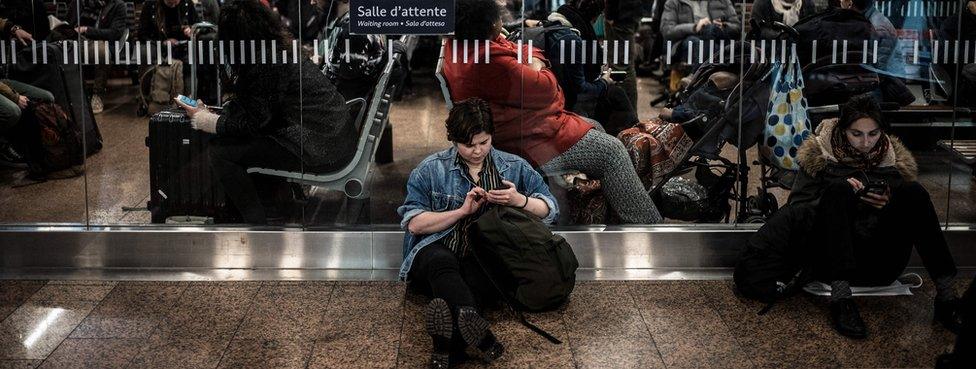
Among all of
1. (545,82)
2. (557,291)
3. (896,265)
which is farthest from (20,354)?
(896,265)

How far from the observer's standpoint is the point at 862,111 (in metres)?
5.66

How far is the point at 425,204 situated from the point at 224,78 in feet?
4.15

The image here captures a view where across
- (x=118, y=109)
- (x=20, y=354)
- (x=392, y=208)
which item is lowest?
(x=20, y=354)

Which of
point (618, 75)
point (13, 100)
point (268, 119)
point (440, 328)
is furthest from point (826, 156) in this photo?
point (13, 100)

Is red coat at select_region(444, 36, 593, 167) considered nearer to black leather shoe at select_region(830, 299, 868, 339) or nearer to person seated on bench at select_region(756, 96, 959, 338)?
person seated on bench at select_region(756, 96, 959, 338)

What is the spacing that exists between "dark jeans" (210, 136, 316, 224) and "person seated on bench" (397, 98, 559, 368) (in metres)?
0.89

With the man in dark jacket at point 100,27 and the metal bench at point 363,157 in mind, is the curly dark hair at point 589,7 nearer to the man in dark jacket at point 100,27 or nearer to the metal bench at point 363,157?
the metal bench at point 363,157

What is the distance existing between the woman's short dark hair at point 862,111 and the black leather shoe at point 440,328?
2.17 m

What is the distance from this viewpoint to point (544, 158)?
6234 millimetres

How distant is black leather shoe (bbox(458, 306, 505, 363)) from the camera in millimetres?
4973

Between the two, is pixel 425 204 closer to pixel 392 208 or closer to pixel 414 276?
pixel 414 276

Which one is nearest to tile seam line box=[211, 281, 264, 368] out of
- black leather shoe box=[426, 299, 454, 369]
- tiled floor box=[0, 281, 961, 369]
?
tiled floor box=[0, 281, 961, 369]

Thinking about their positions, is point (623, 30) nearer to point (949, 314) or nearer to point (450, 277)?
point (450, 277)

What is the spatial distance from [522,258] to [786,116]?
68.3 inches
